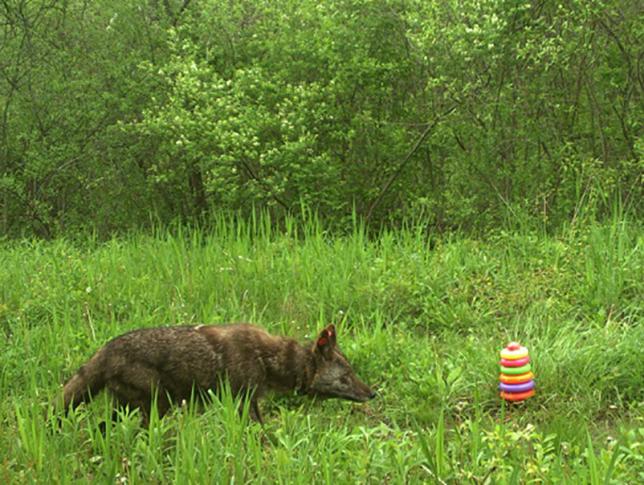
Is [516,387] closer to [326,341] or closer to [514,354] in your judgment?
[514,354]

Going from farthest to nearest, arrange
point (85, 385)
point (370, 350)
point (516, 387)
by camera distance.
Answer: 1. point (370, 350)
2. point (516, 387)
3. point (85, 385)

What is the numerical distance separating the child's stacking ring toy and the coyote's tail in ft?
8.65

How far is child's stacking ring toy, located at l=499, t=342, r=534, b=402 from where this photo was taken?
205 inches

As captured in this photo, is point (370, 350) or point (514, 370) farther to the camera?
point (370, 350)

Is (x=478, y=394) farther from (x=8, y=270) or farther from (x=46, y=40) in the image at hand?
(x=46, y=40)

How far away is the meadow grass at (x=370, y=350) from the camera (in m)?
4.02

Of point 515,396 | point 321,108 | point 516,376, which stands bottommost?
point 515,396

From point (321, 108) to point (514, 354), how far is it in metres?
6.93

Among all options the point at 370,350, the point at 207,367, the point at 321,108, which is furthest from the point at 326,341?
the point at 321,108

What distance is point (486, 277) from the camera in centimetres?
739

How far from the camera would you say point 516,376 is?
17.1 ft

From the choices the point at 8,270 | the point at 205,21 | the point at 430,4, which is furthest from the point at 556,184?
the point at 8,270

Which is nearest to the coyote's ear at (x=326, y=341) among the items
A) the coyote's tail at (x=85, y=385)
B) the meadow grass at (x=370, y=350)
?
the meadow grass at (x=370, y=350)

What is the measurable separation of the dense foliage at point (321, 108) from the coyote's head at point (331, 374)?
3.79 metres
